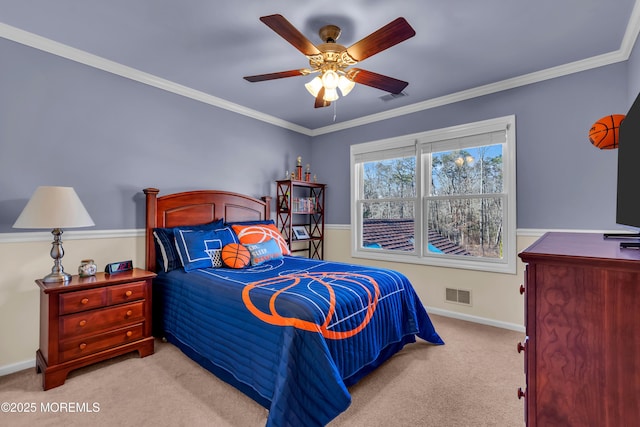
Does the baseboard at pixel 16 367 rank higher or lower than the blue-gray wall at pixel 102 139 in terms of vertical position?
lower

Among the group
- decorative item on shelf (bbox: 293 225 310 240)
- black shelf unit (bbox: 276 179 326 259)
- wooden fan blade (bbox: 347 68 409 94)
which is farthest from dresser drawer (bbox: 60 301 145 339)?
wooden fan blade (bbox: 347 68 409 94)

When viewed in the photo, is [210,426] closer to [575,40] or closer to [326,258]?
[326,258]

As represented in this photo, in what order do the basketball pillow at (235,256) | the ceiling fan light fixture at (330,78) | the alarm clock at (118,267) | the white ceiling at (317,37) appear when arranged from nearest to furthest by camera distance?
the white ceiling at (317,37) → the ceiling fan light fixture at (330,78) → the alarm clock at (118,267) → the basketball pillow at (235,256)

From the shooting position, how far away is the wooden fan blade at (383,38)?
162 cm

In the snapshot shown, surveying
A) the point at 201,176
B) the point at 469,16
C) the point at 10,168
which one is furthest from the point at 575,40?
the point at 10,168

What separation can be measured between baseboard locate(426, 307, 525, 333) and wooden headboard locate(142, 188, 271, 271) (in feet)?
7.98

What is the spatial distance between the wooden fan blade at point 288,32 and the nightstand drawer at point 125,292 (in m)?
2.14

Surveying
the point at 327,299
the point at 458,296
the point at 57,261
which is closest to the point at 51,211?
the point at 57,261

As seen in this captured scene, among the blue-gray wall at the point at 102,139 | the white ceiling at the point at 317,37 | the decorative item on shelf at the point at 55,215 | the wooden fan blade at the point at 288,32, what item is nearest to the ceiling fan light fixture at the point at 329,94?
the wooden fan blade at the point at 288,32

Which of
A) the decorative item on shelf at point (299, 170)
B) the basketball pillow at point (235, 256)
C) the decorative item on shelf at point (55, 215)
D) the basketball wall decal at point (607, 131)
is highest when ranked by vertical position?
the decorative item on shelf at point (299, 170)

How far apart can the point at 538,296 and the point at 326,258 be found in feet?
11.9

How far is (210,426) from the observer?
1635mm

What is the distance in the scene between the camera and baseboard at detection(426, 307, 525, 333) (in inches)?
118

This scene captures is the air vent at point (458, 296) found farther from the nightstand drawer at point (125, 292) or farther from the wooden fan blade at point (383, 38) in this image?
the nightstand drawer at point (125, 292)
